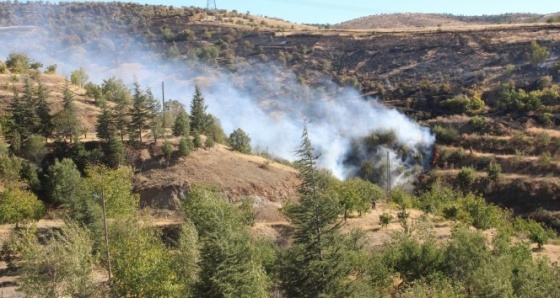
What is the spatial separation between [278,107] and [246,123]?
6397 mm

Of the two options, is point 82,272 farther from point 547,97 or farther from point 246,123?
point 547,97

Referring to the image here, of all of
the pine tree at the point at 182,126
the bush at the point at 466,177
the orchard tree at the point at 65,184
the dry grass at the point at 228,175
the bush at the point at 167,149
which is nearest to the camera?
the orchard tree at the point at 65,184

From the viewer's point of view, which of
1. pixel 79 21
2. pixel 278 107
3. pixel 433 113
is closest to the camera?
pixel 433 113

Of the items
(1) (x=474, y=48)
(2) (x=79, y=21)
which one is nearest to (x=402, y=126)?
(1) (x=474, y=48)

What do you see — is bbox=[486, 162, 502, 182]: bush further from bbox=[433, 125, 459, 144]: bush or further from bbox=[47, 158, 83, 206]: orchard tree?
bbox=[47, 158, 83, 206]: orchard tree

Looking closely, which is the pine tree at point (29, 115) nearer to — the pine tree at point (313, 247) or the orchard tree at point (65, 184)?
the orchard tree at point (65, 184)

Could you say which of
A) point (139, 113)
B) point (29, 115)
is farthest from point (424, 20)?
point (29, 115)

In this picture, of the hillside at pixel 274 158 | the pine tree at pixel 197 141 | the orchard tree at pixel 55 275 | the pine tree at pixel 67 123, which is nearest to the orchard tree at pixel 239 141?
the hillside at pixel 274 158

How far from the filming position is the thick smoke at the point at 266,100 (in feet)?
169

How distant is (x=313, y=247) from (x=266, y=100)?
1889 inches

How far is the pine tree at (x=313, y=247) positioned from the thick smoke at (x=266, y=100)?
80.1 feet

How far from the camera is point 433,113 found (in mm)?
56406

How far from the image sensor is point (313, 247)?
16.8m

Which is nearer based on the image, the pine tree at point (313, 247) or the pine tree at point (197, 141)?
the pine tree at point (313, 247)
